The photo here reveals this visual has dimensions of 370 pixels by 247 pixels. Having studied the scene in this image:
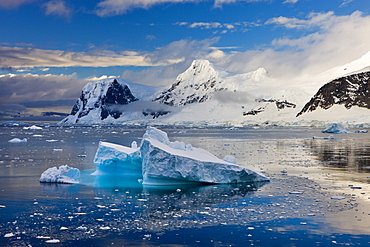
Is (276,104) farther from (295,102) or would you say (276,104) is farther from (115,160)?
(115,160)

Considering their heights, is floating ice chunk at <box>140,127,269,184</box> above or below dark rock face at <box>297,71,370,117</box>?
below

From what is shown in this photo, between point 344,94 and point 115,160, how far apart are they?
140 meters

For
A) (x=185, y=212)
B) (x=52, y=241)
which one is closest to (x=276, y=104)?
(x=185, y=212)

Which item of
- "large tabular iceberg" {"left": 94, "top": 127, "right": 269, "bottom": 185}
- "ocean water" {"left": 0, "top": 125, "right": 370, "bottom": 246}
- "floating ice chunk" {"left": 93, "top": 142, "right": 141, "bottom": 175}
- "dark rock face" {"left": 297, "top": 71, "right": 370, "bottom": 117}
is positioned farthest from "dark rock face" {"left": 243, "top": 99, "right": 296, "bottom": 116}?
"large tabular iceberg" {"left": 94, "top": 127, "right": 269, "bottom": 185}

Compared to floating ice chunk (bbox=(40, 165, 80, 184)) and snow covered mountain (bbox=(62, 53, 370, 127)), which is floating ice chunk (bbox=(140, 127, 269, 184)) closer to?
floating ice chunk (bbox=(40, 165, 80, 184))

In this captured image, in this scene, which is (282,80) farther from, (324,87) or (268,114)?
(324,87)

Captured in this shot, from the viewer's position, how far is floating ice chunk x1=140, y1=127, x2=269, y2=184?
1412cm

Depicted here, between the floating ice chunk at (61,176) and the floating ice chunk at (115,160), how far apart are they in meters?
2.03

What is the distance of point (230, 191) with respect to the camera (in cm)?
1315

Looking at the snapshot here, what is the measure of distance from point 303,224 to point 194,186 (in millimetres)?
5586

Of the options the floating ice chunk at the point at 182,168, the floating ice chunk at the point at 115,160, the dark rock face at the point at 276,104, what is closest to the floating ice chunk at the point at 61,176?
the floating ice chunk at the point at 115,160

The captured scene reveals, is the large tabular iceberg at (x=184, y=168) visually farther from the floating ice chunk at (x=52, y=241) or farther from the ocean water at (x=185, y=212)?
the floating ice chunk at (x=52, y=241)

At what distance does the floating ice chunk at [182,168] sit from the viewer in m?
14.1

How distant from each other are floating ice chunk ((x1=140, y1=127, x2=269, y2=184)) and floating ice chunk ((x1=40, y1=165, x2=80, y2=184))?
272 cm
